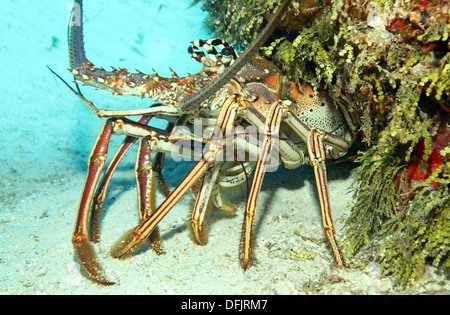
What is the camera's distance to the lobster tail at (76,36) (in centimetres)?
235

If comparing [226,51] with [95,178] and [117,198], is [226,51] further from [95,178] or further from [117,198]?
[117,198]

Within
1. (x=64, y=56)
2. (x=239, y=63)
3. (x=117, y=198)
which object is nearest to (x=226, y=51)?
(x=239, y=63)

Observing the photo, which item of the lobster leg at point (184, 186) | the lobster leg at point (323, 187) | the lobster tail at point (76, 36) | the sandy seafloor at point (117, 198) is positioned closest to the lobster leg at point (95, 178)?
the sandy seafloor at point (117, 198)

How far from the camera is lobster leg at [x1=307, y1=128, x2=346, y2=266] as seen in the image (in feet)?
6.93

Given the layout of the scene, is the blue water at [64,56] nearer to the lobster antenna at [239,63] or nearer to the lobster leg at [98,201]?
the lobster leg at [98,201]

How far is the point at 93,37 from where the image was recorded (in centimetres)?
735

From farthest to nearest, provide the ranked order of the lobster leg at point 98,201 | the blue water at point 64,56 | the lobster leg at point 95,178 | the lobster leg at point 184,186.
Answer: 1. the blue water at point 64,56
2. the lobster leg at point 98,201
3. the lobster leg at point 95,178
4. the lobster leg at point 184,186

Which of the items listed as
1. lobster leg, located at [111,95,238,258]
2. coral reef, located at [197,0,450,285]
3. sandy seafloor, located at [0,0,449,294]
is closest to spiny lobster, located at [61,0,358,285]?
lobster leg, located at [111,95,238,258]

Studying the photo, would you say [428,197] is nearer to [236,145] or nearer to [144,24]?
[236,145]

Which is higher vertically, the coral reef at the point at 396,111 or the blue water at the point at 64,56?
the blue water at the point at 64,56

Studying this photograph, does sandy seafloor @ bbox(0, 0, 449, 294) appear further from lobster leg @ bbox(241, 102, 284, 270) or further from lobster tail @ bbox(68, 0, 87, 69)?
lobster tail @ bbox(68, 0, 87, 69)

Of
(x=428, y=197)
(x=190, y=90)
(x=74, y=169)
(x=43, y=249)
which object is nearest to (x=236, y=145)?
(x=190, y=90)

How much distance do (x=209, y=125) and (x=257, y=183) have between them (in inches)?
36.0

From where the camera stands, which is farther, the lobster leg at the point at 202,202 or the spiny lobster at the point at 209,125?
the lobster leg at the point at 202,202
